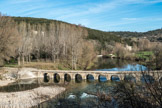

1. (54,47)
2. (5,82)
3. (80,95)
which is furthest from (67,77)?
(80,95)

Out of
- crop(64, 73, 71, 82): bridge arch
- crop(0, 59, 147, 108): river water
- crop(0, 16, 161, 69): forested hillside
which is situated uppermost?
crop(0, 16, 161, 69): forested hillside

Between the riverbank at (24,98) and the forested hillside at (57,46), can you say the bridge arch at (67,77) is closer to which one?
the forested hillside at (57,46)

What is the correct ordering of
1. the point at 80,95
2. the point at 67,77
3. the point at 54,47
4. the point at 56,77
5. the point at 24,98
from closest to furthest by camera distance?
the point at 24,98, the point at 80,95, the point at 67,77, the point at 56,77, the point at 54,47

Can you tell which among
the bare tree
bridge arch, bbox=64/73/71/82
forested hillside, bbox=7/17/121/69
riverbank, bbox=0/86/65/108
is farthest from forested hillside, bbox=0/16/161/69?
riverbank, bbox=0/86/65/108

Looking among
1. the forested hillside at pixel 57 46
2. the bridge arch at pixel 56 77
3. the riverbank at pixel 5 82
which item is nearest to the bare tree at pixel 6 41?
the riverbank at pixel 5 82

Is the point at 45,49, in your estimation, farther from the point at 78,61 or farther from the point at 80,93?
the point at 80,93

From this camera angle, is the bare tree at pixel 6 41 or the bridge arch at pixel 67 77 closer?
the bare tree at pixel 6 41

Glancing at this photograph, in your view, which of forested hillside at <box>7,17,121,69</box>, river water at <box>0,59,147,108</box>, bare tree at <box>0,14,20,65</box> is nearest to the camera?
river water at <box>0,59,147,108</box>

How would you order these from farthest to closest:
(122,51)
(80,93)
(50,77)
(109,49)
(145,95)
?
(109,49) < (122,51) < (50,77) < (80,93) < (145,95)

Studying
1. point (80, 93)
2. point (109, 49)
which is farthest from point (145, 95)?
point (109, 49)

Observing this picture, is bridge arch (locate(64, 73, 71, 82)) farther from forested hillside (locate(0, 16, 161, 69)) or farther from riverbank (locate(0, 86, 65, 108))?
riverbank (locate(0, 86, 65, 108))

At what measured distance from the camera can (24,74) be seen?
133ft

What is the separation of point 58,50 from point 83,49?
8.73m

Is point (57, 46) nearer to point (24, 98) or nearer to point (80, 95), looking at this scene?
point (80, 95)
